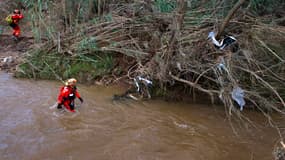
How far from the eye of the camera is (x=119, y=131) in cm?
574

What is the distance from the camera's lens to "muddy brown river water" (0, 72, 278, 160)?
5.05m

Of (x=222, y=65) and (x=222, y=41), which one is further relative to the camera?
(x=222, y=41)

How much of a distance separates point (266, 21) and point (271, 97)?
1.77 m

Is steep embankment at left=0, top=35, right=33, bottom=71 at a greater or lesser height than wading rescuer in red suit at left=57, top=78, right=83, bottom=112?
greater

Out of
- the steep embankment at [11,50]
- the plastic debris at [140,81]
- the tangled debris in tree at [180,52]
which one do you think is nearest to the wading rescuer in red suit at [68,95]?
the plastic debris at [140,81]

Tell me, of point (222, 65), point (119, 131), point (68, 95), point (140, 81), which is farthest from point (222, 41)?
point (68, 95)

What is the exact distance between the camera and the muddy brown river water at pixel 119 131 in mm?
5051

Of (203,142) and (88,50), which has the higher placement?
(88,50)

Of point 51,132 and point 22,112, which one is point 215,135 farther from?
point 22,112

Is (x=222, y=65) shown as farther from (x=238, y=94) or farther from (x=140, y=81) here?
(x=140, y=81)

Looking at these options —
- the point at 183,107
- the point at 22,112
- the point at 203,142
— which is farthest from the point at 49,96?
the point at 203,142

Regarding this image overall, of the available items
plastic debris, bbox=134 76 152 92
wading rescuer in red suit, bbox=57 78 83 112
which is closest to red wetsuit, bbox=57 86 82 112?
wading rescuer in red suit, bbox=57 78 83 112

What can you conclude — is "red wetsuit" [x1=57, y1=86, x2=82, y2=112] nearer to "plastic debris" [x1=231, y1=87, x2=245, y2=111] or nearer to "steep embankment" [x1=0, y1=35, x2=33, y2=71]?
"plastic debris" [x1=231, y1=87, x2=245, y2=111]

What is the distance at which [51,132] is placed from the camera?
5.55 metres
